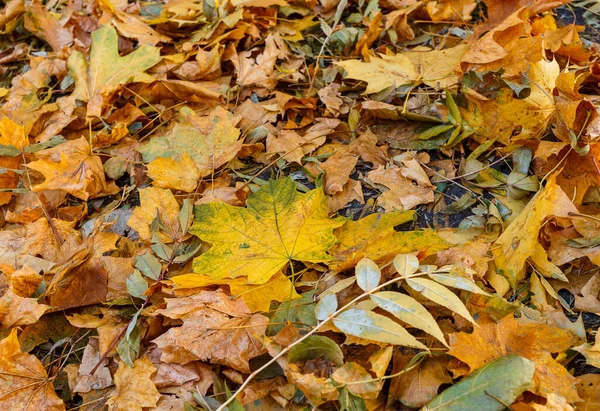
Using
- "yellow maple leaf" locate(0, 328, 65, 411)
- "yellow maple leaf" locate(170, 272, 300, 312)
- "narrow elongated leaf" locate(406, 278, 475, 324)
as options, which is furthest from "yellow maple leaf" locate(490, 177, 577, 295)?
"yellow maple leaf" locate(0, 328, 65, 411)

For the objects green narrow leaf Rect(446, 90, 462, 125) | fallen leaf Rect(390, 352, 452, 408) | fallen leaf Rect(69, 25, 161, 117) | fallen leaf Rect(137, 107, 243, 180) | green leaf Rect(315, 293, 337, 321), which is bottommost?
fallen leaf Rect(390, 352, 452, 408)

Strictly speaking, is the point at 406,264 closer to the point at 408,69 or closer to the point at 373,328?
the point at 373,328

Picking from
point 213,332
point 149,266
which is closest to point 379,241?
point 213,332

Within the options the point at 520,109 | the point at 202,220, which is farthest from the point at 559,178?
the point at 202,220

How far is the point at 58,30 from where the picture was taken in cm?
213

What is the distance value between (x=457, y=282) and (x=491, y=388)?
222 millimetres

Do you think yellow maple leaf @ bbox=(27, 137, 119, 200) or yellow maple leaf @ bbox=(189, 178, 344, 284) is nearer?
yellow maple leaf @ bbox=(189, 178, 344, 284)

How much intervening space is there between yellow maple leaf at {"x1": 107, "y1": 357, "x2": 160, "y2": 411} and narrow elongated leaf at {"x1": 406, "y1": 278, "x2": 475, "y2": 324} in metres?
0.61

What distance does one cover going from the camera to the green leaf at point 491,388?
0.96 m

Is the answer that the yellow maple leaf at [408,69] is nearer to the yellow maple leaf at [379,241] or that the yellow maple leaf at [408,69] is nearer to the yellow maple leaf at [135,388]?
the yellow maple leaf at [379,241]

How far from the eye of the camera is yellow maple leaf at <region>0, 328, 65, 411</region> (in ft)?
3.75

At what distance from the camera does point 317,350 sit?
1075 millimetres

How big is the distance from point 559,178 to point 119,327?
121cm

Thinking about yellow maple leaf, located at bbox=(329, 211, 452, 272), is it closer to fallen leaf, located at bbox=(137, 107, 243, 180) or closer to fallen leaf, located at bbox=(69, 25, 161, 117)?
fallen leaf, located at bbox=(137, 107, 243, 180)
